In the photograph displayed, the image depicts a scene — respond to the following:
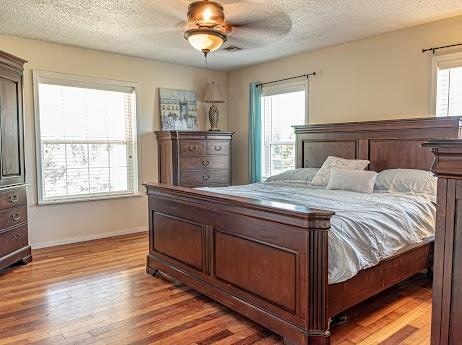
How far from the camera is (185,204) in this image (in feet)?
9.75

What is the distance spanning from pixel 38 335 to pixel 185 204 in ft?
4.37

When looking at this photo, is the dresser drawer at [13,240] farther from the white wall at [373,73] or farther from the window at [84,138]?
the white wall at [373,73]

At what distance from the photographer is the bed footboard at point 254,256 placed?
2.02m

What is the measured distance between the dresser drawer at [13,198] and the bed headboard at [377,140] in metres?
3.26

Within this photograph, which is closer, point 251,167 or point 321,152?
point 321,152

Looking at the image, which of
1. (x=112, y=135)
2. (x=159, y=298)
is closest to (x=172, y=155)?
(x=112, y=135)

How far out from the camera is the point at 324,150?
4.51m

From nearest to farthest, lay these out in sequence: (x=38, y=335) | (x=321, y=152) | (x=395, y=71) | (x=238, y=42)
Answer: (x=38, y=335)
(x=395, y=71)
(x=238, y=42)
(x=321, y=152)

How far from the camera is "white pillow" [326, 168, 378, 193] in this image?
3.51 m

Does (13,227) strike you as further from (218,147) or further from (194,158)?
(218,147)

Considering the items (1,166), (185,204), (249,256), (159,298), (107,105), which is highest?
(107,105)

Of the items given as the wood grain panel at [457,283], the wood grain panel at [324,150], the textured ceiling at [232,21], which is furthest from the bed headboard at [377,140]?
the wood grain panel at [457,283]

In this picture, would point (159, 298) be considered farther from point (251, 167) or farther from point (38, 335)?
point (251, 167)

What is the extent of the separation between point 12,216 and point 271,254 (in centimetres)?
277
